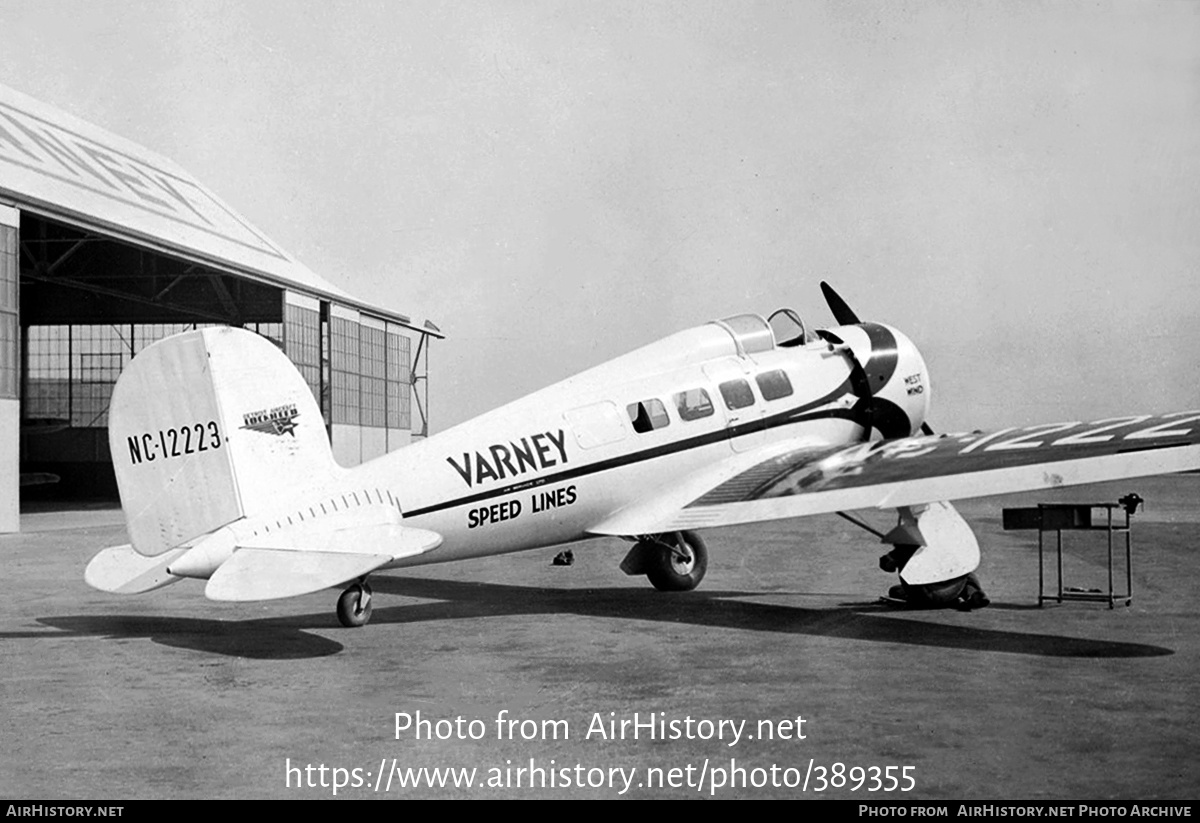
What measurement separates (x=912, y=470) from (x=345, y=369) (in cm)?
3412

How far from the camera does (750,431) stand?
1262cm

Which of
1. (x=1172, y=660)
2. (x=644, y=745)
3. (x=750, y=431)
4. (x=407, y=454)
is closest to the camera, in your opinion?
(x=644, y=745)

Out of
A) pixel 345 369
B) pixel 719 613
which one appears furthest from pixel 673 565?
pixel 345 369

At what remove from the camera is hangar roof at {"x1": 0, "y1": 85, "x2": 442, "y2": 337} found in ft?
87.1

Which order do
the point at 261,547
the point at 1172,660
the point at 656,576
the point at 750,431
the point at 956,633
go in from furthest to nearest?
the point at 656,576 → the point at 750,431 → the point at 956,633 → the point at 261,547 → the point at 1172,660

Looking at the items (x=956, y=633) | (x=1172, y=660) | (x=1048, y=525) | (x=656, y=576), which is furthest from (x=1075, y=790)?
(x=656, y=576)

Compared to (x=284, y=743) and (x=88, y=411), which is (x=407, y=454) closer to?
(x=284, y=743)

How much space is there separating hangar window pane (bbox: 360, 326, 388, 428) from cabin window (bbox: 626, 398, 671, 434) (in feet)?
109

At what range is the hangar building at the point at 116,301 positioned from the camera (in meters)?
26.4

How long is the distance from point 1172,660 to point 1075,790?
157 inches

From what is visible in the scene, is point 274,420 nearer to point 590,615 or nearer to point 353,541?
point 353,541

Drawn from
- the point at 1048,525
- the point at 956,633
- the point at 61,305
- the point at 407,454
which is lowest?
Answer: the point at 956,633

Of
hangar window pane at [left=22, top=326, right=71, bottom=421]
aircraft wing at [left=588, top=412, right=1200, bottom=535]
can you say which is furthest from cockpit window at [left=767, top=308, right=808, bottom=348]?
hangar window pane at [left=22, top=326, right=71, bottom=421]

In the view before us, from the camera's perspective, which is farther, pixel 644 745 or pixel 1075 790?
pixel 644 745
